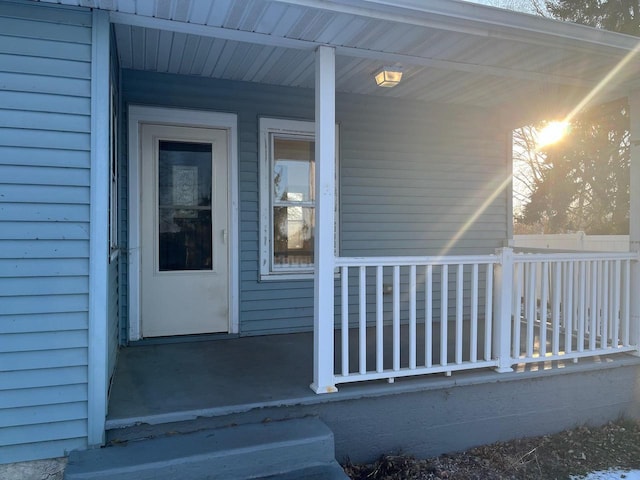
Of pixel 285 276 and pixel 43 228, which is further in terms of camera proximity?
pixel 285 276

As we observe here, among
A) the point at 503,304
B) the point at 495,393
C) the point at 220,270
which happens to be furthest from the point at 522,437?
the point at 220,270

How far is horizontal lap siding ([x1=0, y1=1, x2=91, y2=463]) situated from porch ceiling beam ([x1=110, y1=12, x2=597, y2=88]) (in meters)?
0.33

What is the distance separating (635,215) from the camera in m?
3.76

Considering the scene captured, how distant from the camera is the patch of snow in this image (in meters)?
2.90

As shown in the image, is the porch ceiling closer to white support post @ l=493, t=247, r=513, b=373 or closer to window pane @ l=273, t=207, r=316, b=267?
window pane @ l=273, t=207, r=316, b=267

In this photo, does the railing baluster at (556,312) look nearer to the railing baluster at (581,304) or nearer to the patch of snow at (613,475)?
the railing baluster at (581,304)

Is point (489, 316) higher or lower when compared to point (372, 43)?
lower

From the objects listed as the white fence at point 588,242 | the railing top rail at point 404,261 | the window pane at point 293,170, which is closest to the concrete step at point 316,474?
the railing top rail at point 404,261

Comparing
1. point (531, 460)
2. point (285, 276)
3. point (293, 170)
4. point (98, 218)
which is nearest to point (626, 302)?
point (531, 460)

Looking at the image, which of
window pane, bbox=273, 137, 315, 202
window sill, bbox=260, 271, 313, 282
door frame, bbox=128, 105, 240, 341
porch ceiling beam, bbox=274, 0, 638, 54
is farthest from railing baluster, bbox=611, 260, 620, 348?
door frame, bbox=128, 105, 240, 341

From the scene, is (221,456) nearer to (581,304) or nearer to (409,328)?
(409,328)

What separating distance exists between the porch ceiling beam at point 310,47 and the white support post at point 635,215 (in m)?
0.45

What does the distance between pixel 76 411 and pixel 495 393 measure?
254 cm

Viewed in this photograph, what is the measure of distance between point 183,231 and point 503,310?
8.47 ft
